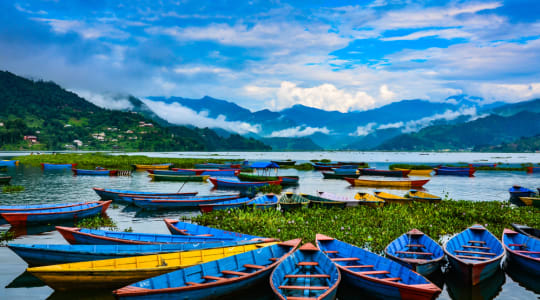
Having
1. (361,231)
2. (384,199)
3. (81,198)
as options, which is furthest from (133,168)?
(361,231)

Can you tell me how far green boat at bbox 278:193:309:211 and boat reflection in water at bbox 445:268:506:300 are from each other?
546 inches

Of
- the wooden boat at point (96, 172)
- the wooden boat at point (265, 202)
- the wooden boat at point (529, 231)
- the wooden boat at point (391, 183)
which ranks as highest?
the wooden boat at point (529, 231)

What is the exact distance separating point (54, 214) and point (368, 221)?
21412 millimetres

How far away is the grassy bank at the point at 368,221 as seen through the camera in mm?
20141

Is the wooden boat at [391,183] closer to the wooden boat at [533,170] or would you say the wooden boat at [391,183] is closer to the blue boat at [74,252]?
the blue boat at [74,252]

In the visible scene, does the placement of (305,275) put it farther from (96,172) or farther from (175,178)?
A: (96,172)

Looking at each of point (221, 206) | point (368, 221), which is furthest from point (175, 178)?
point (368, 221)

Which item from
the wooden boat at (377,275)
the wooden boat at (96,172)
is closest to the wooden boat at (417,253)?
the wooden boat at (377,275)

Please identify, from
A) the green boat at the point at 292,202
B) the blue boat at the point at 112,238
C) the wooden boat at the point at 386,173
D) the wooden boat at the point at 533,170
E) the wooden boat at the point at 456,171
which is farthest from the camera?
the wooden boat at the point at 533,170

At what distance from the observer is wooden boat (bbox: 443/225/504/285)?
43.6ft

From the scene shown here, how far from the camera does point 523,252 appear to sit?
52.1 ft

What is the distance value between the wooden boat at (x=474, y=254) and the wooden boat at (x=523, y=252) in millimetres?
594

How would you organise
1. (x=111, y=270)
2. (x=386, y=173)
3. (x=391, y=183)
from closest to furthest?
1. (x=111, y=270)
2. (x=391, y=183)
3. (x=386, y=173)

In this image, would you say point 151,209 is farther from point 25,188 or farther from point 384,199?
point 25,188
